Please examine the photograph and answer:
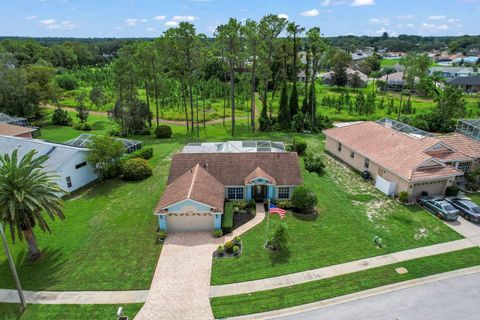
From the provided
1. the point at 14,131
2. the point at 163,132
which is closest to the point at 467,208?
the point at 163,132

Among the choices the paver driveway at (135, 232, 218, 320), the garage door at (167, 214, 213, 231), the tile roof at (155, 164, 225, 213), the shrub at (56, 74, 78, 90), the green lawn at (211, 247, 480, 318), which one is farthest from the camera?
the shrub at (56, 74, 78, 90)

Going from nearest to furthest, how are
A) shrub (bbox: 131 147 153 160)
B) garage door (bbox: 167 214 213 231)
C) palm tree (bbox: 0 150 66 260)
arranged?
palm tree (bbox: 0 150 66 260) → garage door (bbox: 167 214 213 231) → shrub (bbox: 131 147 153 160)

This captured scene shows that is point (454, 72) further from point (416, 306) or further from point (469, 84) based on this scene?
point (416, 306)

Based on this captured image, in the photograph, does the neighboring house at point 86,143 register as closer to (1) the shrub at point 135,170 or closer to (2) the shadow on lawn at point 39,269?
(1) the shrub at point 135,170

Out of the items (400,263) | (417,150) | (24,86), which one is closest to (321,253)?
(400,263)

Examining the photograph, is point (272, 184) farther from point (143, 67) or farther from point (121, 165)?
point (143, 67)

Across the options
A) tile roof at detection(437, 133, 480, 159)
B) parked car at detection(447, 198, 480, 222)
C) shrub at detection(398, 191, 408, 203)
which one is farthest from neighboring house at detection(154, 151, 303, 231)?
tile roof at detection(437, 133, 480, 159)

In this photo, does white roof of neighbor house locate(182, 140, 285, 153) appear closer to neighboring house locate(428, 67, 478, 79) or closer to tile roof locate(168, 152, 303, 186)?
tile roof locate(168, 152, 303, 186)
